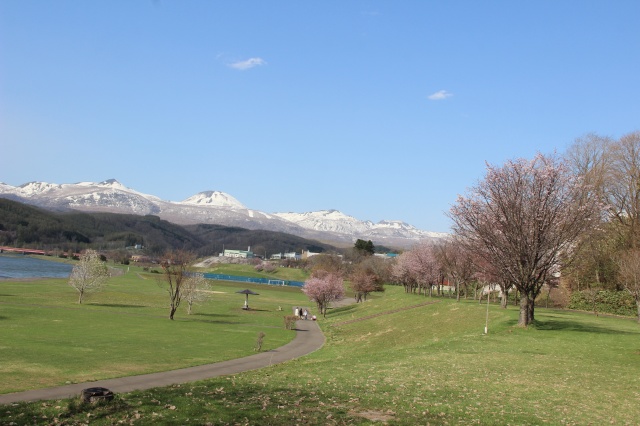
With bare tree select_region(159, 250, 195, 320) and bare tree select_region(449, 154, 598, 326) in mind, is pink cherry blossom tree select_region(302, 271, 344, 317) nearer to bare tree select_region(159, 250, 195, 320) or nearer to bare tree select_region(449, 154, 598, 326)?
bare tree select_region(159, 250, 195, 320)

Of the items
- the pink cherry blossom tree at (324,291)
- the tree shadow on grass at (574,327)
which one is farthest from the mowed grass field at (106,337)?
the tree shadow on grass at (574,327)

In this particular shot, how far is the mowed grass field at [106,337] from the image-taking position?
2928 centimetres

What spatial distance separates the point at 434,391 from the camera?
1973 centimetres

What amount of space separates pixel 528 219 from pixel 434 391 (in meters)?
22.5

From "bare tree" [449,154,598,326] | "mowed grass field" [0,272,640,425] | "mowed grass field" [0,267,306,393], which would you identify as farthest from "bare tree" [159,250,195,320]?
"bare tree" [449,154,598,326]

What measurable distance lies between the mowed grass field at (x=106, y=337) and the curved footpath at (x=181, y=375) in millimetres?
1213

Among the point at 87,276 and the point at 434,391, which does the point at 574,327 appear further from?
the point at 87,276

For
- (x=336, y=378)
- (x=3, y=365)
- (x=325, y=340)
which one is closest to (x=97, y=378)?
(x=3, y=365)

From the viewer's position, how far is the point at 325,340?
52.1 metres

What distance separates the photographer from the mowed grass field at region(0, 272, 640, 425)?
15.0 metres

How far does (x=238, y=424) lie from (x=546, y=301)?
66748 millimetres

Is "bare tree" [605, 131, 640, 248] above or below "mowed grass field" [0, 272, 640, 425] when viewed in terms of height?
above

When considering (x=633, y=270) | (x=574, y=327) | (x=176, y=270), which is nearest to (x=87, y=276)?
(x=176, y=270)

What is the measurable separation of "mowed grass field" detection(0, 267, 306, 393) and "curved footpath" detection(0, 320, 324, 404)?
3.98 ft
